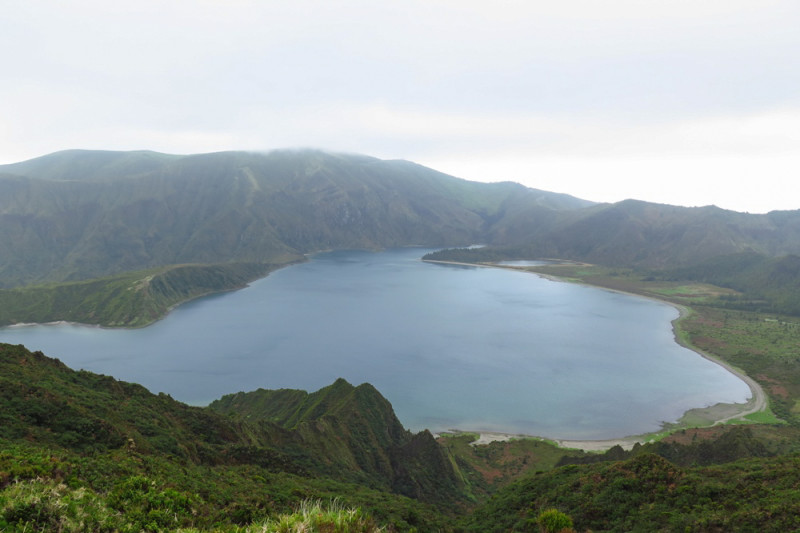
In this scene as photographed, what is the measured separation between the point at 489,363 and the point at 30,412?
96939mm

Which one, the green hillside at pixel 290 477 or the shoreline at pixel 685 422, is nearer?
the green hillside at pixel 290 477

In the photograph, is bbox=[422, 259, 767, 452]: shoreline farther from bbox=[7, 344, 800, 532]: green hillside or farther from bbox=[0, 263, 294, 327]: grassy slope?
bbox=[0, 263, 294, 327]: grassy slope

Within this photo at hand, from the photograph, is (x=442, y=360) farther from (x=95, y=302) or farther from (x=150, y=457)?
(x=95, y=302)

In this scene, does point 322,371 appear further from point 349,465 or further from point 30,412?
point 30,412

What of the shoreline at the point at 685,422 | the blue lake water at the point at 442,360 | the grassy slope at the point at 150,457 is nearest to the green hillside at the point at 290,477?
the grassy slope at the point at 150,457

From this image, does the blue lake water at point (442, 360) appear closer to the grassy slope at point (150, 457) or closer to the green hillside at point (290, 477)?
the green hillside at point (290, 477)

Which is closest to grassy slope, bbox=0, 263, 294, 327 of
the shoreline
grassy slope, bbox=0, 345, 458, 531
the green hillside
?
grassy slope, bbox=0, 345, 458, 531

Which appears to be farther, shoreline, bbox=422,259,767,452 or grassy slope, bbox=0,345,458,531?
shoreline, bbox=422,259,767,452

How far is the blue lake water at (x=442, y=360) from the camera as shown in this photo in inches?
3278

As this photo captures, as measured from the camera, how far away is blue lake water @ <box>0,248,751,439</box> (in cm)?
8325

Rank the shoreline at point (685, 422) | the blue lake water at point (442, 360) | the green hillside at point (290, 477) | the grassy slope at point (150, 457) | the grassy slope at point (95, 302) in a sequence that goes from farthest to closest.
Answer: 1. the grassy slope at point (95, 302)
2. the blue lake water at point (442, 360)
3. the shoreline at point (685, 422)
4. the grassy slope at point (150, 457)
5. the green hillside at point (290, 477)

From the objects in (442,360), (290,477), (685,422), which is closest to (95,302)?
(442,360)

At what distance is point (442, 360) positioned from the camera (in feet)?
364

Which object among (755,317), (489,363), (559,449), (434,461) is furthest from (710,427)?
(755,317)
